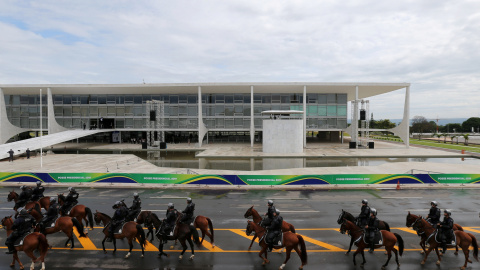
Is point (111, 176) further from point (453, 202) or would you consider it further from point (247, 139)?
point (247, 139)

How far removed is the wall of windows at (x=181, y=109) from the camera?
6334cm

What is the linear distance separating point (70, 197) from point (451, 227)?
16162mm

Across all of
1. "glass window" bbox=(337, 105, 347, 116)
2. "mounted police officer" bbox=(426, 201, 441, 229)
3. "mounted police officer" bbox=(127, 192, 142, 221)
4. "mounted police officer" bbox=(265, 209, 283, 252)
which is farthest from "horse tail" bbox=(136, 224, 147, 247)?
"glass window" bbox=(337, 105, 347, 116)

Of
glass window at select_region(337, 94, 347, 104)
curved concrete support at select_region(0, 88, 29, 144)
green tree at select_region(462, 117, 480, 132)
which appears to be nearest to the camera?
curved concrete support at select_region(0, 88, 29, 144)

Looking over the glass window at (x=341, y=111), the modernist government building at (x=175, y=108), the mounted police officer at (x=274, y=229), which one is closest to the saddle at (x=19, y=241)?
the mounted police officer at (x=274, y=229)

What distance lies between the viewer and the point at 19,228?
10531 mm

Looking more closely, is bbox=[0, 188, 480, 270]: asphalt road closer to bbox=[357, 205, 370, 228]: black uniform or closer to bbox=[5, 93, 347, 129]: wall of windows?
bbox=[357, 205, 370, 228]: black uniform

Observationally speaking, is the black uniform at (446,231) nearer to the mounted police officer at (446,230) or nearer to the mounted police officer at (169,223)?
the mounted police officer at (446,230)

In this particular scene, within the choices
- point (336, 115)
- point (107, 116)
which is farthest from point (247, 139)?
point (107, 116)

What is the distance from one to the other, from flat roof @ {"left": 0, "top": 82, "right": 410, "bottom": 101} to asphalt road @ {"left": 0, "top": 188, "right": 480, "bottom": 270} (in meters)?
36.5

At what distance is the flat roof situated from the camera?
2222 inches

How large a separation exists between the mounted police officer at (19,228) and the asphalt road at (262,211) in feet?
4.43

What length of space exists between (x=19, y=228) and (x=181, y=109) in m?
Result: 55.1

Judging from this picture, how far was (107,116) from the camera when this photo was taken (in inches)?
2552
